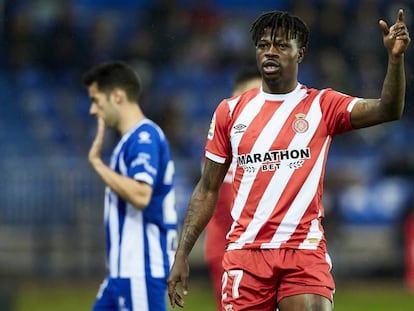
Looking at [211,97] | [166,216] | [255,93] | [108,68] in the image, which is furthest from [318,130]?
[211,97]

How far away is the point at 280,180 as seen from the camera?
6.41m

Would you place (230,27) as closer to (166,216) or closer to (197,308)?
(197,308)

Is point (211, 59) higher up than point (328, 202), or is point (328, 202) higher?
point (211, 59)

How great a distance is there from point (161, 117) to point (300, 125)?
1135cm

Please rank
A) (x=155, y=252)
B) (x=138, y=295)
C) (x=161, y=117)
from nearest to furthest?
(x=138, y=295)
(x=155, y=252)
(x=161, y=117)

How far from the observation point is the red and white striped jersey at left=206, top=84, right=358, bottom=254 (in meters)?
6.39

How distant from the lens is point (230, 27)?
1989cm

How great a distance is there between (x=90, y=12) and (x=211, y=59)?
2.37m

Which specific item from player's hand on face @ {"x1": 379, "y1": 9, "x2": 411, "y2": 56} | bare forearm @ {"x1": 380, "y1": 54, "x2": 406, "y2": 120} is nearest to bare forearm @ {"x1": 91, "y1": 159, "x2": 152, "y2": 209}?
bare forearm @ {"x1": 380, "y1": 54, "x2": 406, "y2": 120}

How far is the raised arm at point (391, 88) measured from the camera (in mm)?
5918

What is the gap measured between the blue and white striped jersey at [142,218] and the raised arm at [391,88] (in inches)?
81.0

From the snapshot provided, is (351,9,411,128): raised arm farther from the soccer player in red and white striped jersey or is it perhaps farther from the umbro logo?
the umbro logo

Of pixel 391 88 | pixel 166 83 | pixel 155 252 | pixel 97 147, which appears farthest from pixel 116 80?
pixel 166 83

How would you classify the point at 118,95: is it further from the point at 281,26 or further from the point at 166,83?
the point at 166,83
